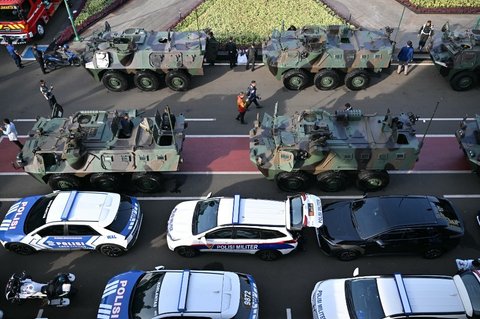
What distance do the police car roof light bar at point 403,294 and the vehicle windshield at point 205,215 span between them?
182 inches

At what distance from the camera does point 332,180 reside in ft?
42.8

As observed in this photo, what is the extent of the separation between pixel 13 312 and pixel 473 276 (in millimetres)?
11253

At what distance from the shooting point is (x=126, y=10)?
76.0 ft

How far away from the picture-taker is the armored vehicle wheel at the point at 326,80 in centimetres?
1694

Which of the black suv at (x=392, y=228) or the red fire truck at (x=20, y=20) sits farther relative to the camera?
the red fire truck at (x=20, y=20)

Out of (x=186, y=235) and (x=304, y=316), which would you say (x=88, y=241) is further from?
(x=304, y=316)

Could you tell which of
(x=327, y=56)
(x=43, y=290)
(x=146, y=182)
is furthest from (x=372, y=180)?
(x=43, y=290)

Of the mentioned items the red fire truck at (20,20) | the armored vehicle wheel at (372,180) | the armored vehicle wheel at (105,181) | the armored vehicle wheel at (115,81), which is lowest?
the armored vehicle wheel at (372,180)

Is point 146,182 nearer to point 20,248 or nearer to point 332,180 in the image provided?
point 20,248

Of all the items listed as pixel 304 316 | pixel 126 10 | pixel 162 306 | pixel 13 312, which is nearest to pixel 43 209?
pixel 13 312

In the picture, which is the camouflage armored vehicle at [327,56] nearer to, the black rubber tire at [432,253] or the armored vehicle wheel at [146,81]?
the armored vehicle wheel at [146,81]

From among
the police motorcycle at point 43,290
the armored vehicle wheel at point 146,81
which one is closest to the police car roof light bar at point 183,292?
the police motorcycle at point 43,290

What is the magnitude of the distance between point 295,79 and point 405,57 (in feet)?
15.5

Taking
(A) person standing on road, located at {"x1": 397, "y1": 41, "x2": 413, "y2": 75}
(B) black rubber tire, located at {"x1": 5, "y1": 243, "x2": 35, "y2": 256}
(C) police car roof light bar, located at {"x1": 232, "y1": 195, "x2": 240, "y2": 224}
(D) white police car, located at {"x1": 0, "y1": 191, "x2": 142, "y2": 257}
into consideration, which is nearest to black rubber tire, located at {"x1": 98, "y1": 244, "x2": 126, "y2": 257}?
(D) white police car, located at {"x1": 0, "y1": 191, "x2": 142, "y2": 257}
